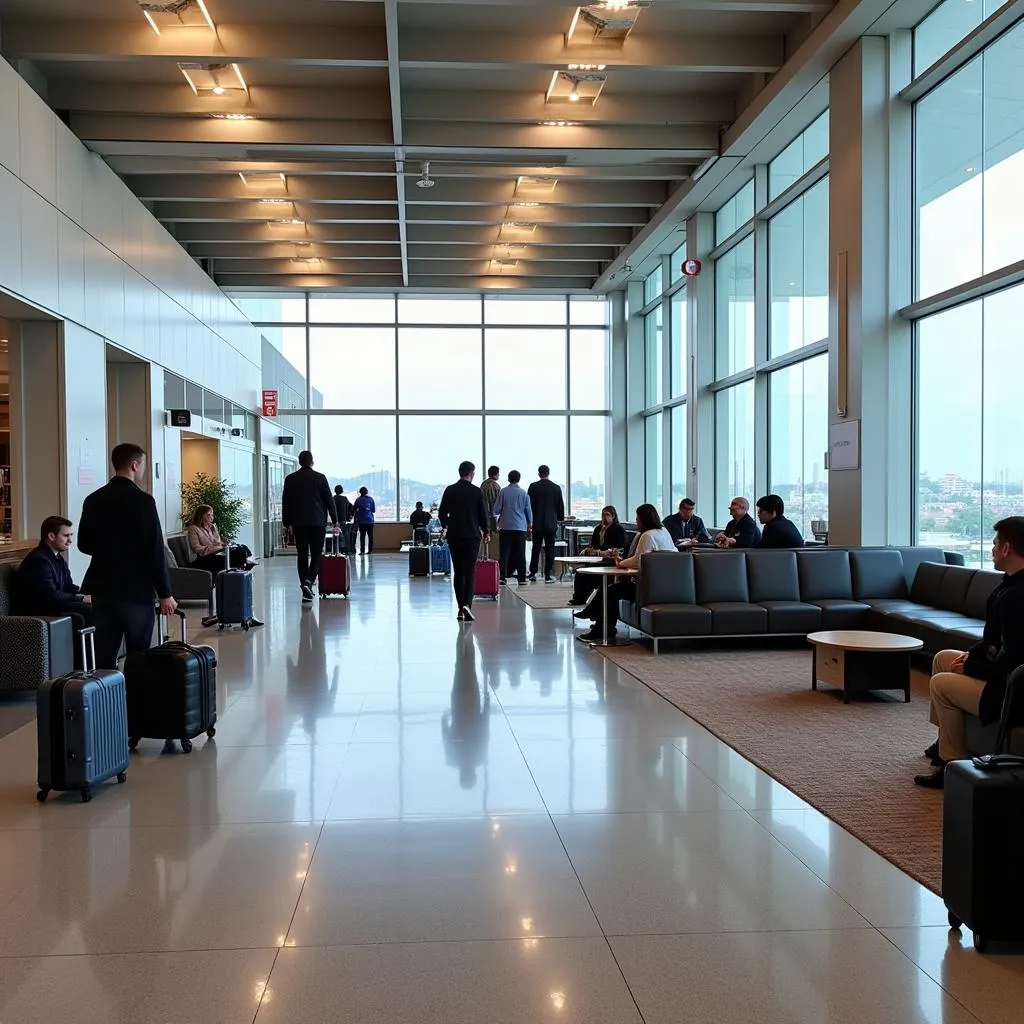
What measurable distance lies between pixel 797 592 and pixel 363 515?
45.2ft

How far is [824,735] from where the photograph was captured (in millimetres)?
5309

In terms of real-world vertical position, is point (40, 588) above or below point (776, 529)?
below

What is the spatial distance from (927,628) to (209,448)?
42.6 ft

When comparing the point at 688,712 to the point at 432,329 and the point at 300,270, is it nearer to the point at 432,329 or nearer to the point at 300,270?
the point at 300,270

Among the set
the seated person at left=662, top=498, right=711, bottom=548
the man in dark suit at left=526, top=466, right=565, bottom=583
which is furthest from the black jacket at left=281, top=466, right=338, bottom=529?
the seated person at left=662, top=498, right=711, bottom=548

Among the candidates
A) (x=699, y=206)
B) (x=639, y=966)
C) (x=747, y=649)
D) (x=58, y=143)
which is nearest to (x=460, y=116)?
(x=58, y=143)

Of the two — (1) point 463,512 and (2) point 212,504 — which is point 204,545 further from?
(1) point 463,512

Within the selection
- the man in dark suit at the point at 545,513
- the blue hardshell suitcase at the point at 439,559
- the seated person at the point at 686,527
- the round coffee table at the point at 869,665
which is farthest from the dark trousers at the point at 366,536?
the round coffee table at the point at 869,665

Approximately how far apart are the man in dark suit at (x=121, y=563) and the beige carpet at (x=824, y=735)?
3.28m

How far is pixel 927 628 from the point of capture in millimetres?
7352

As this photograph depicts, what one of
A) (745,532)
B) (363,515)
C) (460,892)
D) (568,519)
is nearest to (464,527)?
(745,532)

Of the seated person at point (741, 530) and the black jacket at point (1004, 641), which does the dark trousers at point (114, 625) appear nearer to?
the black jacket at point (1004, 641)

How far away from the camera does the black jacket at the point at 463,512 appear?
34.4 feet

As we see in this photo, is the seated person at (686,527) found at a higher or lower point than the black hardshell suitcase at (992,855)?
Answer: higher
